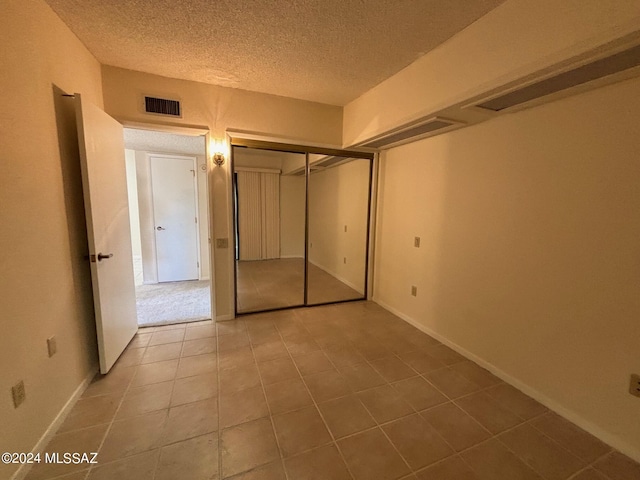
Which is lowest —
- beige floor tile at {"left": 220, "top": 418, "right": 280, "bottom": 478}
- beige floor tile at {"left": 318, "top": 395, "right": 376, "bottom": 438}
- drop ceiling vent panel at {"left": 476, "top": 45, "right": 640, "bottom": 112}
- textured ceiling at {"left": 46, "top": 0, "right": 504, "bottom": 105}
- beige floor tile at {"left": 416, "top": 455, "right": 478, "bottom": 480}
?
beige floor tile at {"left": 416, "top": 455, "right": 478, "bottom": 480}

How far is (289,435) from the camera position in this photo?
1.59 m

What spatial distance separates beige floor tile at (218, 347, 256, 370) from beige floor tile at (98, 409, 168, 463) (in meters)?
0.58

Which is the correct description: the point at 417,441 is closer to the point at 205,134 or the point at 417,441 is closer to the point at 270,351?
the point at 270,351

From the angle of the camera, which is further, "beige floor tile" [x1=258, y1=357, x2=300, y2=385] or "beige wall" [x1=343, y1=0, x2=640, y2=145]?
"beige floor tile" [x1=258, y1=357, x2=300, y2=385]

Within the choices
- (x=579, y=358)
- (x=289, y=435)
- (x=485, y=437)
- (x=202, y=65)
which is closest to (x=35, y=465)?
(x=289, y=435)

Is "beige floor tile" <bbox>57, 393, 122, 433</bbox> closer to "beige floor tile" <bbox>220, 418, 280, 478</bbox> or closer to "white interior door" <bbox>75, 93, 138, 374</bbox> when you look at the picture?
"white interior door" <bbox>75, 93, 138, 374</bbox>

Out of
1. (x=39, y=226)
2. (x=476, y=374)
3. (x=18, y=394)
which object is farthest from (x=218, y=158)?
(x=476, y=374)

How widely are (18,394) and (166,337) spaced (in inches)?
55.8

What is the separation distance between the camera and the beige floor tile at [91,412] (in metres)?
1.63

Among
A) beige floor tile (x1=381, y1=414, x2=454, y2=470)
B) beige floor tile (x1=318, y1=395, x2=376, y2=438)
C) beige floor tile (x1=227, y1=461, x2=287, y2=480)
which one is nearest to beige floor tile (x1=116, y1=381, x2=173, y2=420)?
beige floor tile (x1=227, y1=461, x2=287, y2=480)

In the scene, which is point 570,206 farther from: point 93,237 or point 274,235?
point 274,235

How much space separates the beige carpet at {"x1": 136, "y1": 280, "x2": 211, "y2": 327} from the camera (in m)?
3.15

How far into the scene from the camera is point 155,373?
214cm

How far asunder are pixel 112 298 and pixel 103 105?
1.76 meters
